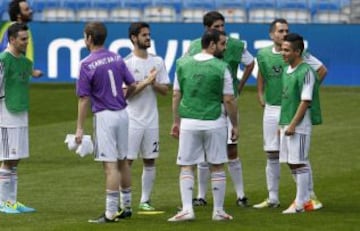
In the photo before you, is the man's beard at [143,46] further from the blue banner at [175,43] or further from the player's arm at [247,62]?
the blue banner at [175,43]

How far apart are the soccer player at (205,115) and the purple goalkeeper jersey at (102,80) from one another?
0.67 metres

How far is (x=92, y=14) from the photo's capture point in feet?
118

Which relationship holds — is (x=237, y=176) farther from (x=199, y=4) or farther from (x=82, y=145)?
(x=199, y=4)

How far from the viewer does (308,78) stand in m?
14.3

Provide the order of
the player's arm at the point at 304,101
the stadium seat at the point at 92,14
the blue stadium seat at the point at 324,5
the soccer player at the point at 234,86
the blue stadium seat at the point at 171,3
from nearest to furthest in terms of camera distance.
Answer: the player's arm at the point at 304,101 < the soccer player at the point at 234,86 < the blue stadium seat at the point at 324,5 < the stadium seat at the point at 92,14 < the blue stadium seat at the point at 171,3

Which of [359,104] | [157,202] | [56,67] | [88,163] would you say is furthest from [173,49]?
[157,202]

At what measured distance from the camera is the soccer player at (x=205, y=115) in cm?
1365

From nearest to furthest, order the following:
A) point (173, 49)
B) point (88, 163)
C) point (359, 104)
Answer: point (88, 163)
point (359, 104)
point (173, 49)

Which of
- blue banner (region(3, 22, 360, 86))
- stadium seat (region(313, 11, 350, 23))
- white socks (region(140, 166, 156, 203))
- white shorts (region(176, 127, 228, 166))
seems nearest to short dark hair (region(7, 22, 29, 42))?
white socks (region(140, 166, 156, 203))

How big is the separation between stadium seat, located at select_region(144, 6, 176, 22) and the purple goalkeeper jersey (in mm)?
21503

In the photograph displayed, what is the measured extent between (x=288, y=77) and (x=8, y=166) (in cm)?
339

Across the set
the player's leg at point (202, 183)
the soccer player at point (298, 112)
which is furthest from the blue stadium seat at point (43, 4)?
the soccer player at point (298, 112)

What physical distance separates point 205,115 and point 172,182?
3.85 m

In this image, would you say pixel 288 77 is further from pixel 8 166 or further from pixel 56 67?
pixel 56 67
